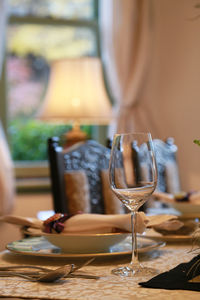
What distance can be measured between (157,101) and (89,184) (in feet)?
6.41

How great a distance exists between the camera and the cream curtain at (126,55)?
3.65 m

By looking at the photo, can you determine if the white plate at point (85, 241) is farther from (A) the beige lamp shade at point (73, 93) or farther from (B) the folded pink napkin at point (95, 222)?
(A) the beige lamp shade at point (73, 93)

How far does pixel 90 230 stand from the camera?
103 centimetres

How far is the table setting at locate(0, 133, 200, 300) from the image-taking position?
0.77m

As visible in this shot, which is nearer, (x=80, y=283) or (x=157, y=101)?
(x=80, y=283)

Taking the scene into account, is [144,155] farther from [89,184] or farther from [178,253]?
[89,184]

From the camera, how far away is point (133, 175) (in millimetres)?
887

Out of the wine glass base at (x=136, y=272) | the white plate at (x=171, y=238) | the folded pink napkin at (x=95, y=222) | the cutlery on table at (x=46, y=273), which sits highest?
the folded pink napkin at (x=95, y=222)

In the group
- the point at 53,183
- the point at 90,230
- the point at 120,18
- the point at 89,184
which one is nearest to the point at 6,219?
the point at 90,230

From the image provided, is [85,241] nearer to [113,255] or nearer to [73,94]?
[113,255]

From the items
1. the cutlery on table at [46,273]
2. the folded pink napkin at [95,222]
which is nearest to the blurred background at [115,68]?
the folded pink napkin at [95,222]

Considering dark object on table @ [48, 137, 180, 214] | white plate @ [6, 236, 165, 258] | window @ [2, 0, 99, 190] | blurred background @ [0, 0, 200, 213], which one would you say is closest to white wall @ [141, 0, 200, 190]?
blurred background @ [0, 0, 200, 213]

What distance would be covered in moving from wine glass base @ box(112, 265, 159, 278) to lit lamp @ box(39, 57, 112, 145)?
2.14 m

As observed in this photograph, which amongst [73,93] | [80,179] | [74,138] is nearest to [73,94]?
[73,93]
